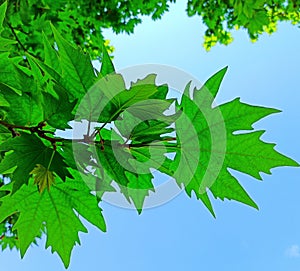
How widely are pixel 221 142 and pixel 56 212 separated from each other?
0.30 metres

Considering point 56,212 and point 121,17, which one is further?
point 121,17

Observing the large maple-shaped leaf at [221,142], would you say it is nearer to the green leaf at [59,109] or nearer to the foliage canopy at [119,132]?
the foliage canopy at [119,132]

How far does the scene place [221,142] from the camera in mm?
623

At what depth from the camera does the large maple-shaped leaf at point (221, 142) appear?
622mm

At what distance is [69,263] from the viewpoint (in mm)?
729

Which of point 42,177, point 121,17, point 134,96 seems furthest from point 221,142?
point 121,17

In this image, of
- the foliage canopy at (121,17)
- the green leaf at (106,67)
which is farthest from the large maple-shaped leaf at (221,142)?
the foliage canopy at (121,17)

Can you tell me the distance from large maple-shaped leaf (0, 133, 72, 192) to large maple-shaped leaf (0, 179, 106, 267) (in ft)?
0.28

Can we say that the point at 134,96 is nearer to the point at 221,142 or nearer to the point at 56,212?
the point at 221,142

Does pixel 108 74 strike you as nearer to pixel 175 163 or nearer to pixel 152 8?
pixel 175 163

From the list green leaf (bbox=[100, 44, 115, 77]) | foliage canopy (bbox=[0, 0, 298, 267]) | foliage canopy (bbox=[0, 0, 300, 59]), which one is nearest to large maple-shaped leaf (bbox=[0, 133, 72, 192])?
foliage canopy (bbox=[0, 0, 298, 267])

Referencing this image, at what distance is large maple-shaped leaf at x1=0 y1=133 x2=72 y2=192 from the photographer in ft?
1.98

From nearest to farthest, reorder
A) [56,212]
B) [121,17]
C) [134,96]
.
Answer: [134,96] → [56,212] → [121,17]

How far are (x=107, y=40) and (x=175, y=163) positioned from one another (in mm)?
4551
